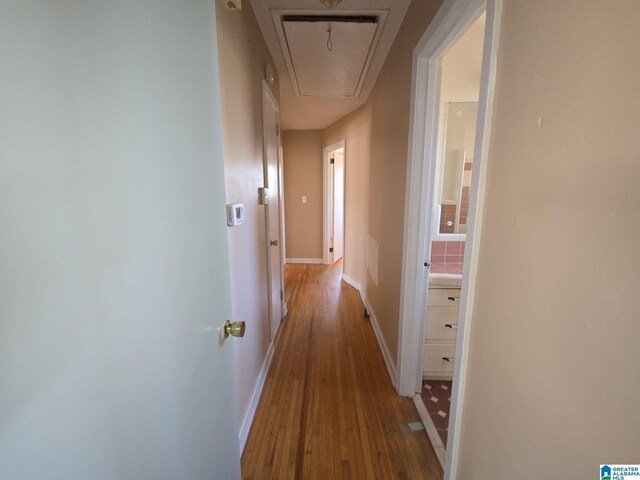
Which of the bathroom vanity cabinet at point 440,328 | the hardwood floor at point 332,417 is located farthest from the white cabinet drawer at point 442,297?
the hardwood floor at point 332,417

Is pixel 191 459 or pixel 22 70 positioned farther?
pixel 191 459

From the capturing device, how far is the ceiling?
1.61 metres

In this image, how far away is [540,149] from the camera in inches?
25.3

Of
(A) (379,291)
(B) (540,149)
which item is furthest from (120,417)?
(A) (379,291)

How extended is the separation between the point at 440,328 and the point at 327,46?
2185mm

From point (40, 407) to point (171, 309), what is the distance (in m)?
0.29

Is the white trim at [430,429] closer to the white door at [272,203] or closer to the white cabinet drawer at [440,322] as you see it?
the white cabinet drawer at [440,322]

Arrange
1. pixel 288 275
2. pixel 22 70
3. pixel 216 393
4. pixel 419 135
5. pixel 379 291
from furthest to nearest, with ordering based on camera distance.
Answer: pixel 288 275 < pixel 379 291 < pixel 419 135 < pixel 216 393 < pixel 22 70

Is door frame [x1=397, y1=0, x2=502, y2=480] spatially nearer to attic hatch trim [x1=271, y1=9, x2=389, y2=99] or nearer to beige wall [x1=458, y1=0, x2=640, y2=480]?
beige wall [x1=458, y1=0, x2=640, y2=480]

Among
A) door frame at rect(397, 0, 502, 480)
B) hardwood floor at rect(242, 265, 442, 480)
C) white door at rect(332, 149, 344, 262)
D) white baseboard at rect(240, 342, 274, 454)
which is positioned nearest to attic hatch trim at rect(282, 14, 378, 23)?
door frame at rect(397, 0, 502, 480)

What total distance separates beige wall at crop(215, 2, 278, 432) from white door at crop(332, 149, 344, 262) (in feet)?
9.51

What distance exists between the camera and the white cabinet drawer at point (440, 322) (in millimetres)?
1901

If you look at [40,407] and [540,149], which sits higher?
[540,149]

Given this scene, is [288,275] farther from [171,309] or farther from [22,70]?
[22,70]
